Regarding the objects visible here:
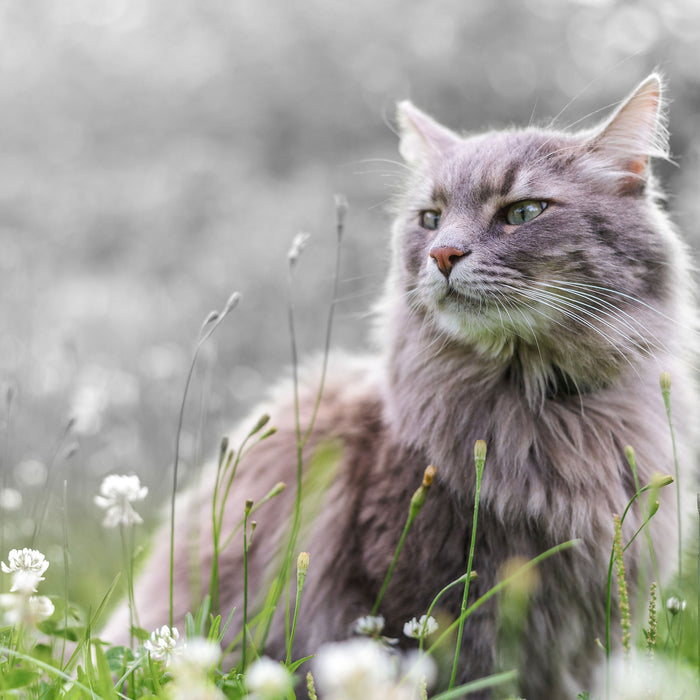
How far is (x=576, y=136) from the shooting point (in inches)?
82.4

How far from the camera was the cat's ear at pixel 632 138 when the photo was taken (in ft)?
6.44

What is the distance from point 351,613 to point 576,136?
1.40m

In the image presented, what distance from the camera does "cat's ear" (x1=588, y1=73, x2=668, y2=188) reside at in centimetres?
196

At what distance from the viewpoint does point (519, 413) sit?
1.95m

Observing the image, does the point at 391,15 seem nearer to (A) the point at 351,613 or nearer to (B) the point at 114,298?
(B) the point at 114,298

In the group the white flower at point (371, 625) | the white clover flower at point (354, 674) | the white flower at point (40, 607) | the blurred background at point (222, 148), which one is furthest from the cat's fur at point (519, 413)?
the blurred background at point (222, 148)

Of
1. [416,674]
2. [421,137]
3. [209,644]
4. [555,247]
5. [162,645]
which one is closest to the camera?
[209,644]

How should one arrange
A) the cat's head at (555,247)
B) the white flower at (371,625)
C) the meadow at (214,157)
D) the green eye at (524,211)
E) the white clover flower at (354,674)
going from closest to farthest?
the white clover flower at (354,674), the white flower at (371,625), the cat's head at (555,247), the green eye at (524,211), the meadow at (214,157)

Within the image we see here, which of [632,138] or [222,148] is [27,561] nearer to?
[632,138]

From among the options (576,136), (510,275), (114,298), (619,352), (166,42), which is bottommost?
(114,298)

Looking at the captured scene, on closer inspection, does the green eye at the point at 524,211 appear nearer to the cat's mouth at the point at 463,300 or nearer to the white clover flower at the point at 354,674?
the cat's mouth at the point at 463,300

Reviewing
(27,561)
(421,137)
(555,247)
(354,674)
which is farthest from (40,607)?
(421,137)

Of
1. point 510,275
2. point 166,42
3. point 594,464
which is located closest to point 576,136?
point 510,275

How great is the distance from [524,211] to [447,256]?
25cm
